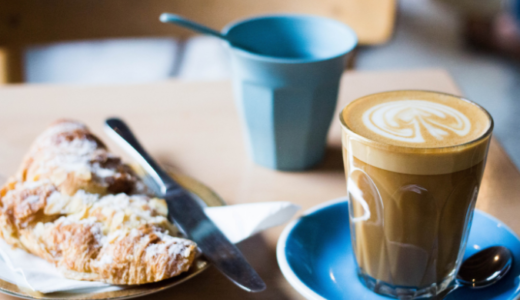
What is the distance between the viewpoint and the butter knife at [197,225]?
0.41m

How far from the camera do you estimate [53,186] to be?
0.48 m

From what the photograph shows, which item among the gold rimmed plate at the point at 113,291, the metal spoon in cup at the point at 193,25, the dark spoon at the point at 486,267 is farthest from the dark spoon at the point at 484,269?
the metal spoon in cup at the point at 193,25

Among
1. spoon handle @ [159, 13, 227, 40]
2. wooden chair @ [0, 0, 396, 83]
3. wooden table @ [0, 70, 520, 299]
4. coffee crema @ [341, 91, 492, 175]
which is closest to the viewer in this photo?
coffee crema @ [341, 91, 492, 175]

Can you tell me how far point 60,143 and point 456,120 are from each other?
417 mm

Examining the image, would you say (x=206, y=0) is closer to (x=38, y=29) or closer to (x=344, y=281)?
(x=38, y=29)

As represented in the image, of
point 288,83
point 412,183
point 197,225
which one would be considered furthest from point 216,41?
point 412,183

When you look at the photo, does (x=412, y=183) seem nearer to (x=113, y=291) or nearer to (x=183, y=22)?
(x=113, y=291)

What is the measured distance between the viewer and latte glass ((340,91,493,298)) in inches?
15.0

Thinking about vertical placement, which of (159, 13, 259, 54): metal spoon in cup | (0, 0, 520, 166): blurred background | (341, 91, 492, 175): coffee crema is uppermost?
(159, 13, 259, 54): metal spoon in cup

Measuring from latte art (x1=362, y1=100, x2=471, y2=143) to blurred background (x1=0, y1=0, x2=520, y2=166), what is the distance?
0.84m

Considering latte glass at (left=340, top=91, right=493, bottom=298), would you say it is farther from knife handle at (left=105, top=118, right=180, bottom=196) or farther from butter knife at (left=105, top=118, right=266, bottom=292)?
knife handle at (left=105, top=118, right=180, bottom=196)

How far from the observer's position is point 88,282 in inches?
16.5

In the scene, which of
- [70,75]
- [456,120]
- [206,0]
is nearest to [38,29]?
[206,0]

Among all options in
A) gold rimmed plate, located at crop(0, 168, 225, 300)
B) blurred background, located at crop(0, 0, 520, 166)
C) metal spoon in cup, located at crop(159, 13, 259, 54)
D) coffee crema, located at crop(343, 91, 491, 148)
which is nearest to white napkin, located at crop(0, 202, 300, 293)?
gold rimmed plate, located at crop(0, 168, 225, 300)
